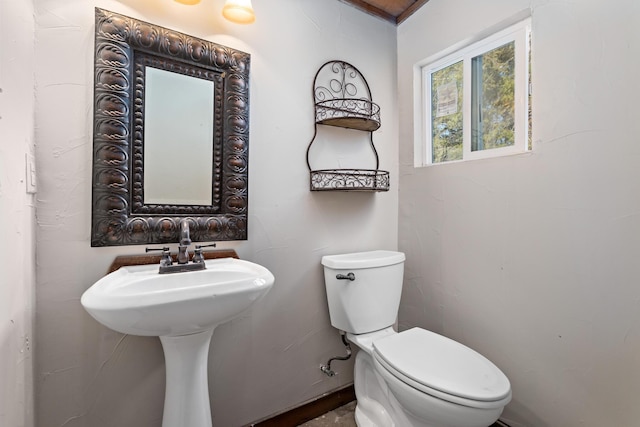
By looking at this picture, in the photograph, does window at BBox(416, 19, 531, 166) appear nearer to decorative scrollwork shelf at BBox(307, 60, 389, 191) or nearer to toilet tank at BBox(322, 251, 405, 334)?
decorative scrollwork shelf at BBox(307, 60, 389, 191)

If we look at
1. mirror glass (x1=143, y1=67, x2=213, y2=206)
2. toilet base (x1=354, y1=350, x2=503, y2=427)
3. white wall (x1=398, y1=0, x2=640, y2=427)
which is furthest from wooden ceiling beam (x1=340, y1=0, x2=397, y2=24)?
toilet base (x1=354, y1=350, x2=503, y2=427)

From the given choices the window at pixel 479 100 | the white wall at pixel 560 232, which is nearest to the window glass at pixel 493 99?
the window at pixel 479 100

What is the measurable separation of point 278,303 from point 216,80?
1.00 meters

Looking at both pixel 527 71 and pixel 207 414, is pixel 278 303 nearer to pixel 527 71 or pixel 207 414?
pixel 207 414

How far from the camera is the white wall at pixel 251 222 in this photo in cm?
96

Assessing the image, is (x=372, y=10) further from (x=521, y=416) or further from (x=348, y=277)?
(x=521, y=416)

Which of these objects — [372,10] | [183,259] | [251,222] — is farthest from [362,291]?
[372,10]

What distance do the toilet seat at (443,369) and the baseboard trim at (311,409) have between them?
548 millimetres

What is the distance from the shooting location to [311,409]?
143 centimetres

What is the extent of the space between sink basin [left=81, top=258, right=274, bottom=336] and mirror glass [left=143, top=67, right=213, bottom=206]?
12.3 inches

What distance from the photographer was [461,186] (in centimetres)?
143

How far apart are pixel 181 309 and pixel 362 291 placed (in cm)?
83

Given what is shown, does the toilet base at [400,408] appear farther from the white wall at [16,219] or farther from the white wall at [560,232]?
the white wall at [16,219]

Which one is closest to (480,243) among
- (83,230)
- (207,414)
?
(207,414)
